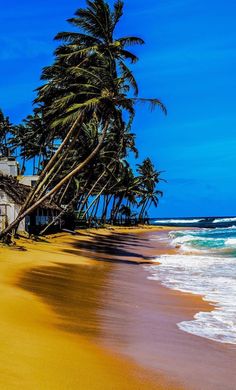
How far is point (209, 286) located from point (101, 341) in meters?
7.61

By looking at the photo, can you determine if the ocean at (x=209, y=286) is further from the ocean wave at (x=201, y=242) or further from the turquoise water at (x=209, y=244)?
the ocean wave at (x=201, y=242)

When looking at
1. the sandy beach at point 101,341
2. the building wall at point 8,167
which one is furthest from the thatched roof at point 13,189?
the sandy beach at point 101,341

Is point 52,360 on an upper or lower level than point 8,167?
lower

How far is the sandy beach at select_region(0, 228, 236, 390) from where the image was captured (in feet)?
14.7

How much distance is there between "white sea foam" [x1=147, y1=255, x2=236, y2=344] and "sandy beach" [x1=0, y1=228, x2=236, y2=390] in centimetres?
36

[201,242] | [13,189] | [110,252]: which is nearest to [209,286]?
[110,252]

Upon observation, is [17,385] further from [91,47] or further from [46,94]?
[46,94]

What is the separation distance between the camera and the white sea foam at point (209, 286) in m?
7.72

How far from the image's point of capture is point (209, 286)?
13.2 meters

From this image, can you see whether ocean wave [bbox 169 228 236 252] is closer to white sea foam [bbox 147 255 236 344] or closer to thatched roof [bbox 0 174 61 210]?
white sea foam [bbox 147 255 236 344]

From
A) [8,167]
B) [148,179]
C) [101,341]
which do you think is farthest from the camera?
[148,179]

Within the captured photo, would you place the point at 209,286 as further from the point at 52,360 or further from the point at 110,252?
the point at 110,252

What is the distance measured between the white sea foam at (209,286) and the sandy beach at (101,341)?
0.36 meters

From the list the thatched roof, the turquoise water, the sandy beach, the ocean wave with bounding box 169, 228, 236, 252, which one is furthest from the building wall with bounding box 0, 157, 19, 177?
the sandy beach
